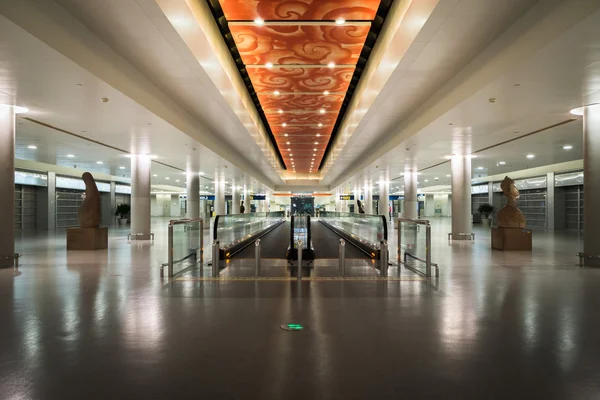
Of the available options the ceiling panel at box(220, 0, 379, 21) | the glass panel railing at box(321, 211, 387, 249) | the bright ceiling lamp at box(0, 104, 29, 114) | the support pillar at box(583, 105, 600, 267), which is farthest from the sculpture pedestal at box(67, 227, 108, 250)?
the support pillar at box(583, 105, 600, 267)

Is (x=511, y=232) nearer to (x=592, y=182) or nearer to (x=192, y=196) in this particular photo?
(x=592, y=182)

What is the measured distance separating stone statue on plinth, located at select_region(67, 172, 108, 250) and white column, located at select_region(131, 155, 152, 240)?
138 inches

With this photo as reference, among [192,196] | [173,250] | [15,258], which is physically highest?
[192,196]

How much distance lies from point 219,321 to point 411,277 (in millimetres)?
4699

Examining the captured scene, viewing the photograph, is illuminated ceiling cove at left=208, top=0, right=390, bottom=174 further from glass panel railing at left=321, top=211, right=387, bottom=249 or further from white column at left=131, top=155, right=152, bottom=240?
white column at left=131, top=155, right=152, bottom=240

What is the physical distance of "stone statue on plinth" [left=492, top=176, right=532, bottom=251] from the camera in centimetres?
1302

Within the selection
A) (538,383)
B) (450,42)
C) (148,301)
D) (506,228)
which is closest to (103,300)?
(148,301)

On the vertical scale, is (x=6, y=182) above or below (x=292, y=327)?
above

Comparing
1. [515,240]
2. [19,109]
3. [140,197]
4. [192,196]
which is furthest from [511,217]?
[192,196]

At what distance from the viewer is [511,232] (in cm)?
1307

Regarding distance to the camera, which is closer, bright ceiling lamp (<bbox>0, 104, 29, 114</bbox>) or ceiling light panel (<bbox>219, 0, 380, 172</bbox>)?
ceiling light panel (<bbox>219, 0, 380, 172</bbox>)

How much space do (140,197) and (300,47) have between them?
11866mm

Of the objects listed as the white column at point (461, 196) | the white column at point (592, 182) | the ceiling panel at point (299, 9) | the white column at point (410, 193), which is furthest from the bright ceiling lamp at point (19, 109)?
the white column at point (410, 193)

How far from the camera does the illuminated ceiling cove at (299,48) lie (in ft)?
26.2
